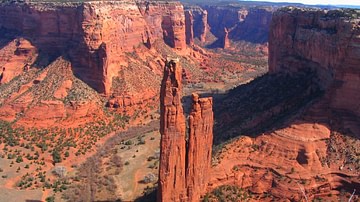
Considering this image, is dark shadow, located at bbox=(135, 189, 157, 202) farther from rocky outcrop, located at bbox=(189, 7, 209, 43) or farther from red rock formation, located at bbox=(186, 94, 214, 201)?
rocky outcrop, located at bbox=(189, 7, 209, 43)

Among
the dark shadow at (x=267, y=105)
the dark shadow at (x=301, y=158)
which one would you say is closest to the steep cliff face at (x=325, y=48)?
the dark shadow at (x=267, y=105)

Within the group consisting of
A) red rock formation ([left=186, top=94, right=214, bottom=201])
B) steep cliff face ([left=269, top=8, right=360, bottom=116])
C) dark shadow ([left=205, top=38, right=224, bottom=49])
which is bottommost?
dark shadow ([left=205, top=38, right=224, bottom=49])

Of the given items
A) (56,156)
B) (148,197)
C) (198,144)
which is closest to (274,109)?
(198,144)

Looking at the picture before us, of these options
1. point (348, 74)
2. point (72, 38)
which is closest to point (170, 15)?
point (72, 38)

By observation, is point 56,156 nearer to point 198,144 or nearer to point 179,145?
Answer: point 179,145

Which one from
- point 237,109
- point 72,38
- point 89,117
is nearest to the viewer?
point 237,109

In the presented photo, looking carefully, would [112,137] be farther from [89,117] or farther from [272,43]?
[272,43]

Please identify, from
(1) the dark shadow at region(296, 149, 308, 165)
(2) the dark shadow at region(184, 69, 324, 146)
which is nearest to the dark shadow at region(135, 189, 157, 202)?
(2) the dark shadow at region(184, 69, 324, 146)
